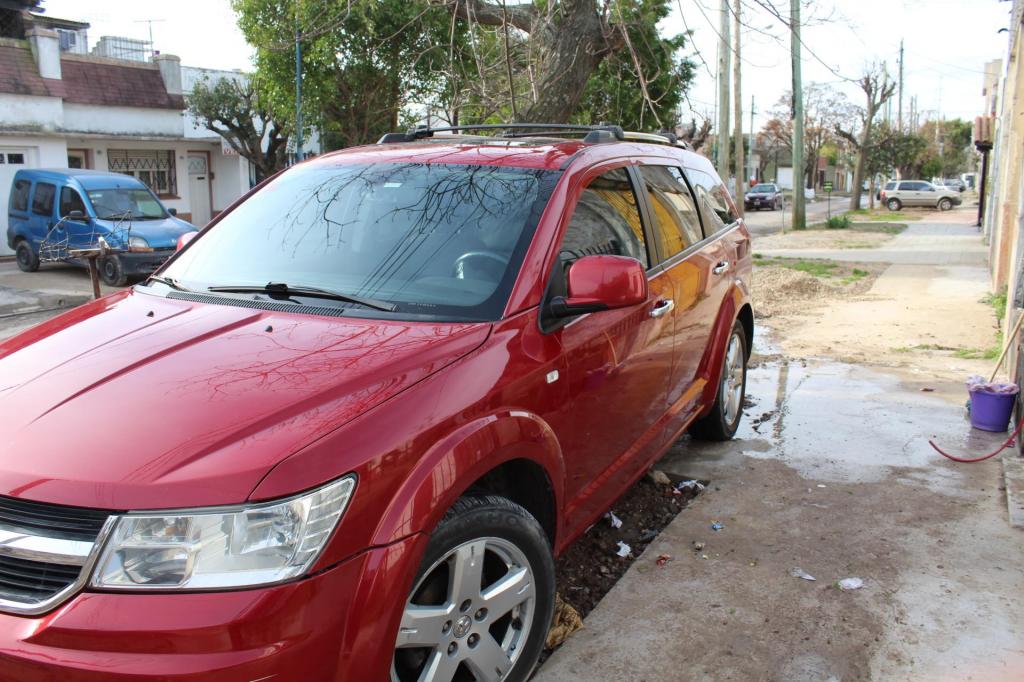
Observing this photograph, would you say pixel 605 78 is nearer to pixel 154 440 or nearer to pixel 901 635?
pixel 901 635

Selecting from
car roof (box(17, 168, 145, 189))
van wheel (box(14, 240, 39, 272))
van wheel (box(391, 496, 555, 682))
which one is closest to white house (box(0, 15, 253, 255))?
van wheel (box(14, 240, 39, 272))

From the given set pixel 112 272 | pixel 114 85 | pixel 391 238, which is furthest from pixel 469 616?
pixel 114 85

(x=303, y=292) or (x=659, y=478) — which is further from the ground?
(x=303, y=292)

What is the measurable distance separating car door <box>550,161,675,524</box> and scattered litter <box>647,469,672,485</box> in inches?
35.7

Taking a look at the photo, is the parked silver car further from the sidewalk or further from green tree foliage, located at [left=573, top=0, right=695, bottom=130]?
the sidewalk

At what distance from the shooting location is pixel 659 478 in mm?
5043

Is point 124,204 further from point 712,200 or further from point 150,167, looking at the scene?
point 150,167

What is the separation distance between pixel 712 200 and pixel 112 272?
12397 millimetres

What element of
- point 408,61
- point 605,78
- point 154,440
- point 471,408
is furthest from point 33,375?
point 408,61

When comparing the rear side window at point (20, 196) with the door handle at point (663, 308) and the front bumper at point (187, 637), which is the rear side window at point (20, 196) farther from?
the front bumper at point (187, 637)

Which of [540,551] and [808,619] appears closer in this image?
[540,551]

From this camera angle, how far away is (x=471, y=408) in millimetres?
2562

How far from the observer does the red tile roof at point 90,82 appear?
22.6 meters

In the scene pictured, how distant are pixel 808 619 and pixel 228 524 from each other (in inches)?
95.1
